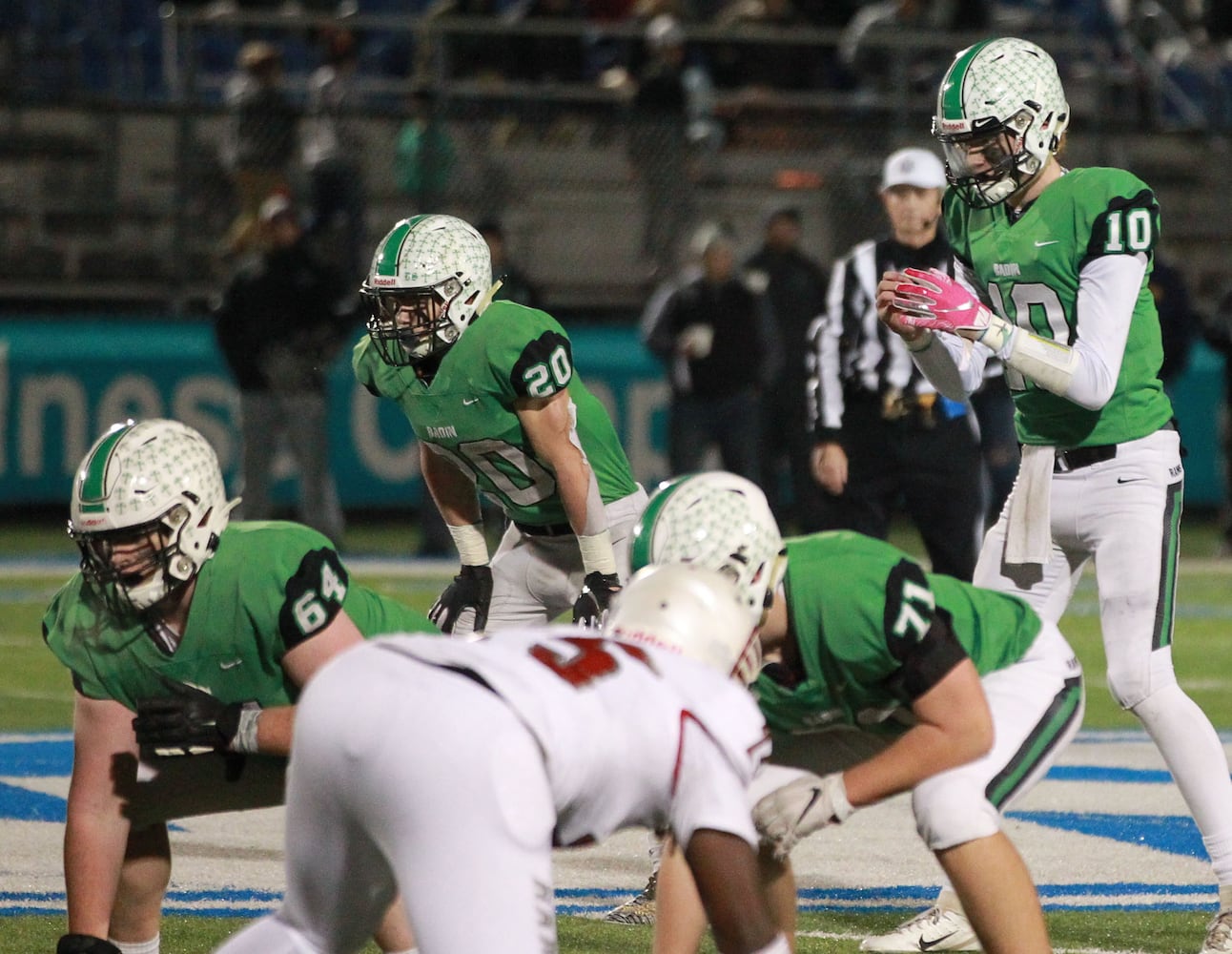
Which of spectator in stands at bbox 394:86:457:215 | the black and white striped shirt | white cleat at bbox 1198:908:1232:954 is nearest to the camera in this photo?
white cleat at bbox 1198:908:1232:954

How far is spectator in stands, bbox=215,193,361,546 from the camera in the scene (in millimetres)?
11359

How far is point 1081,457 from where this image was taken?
Result: 4.75 m

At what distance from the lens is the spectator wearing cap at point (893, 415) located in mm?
7066

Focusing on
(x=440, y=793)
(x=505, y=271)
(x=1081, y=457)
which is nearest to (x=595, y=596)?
(x=1081, y=457)

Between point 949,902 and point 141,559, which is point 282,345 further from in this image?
point 141,559

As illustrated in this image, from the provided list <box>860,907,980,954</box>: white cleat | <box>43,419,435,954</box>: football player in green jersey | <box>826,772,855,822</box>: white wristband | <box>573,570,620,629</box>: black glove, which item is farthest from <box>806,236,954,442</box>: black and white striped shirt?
<box>826,772,855,822</box>: white wristband

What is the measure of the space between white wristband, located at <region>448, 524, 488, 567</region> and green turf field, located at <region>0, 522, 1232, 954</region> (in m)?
1.17

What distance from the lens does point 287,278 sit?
11.4 meters

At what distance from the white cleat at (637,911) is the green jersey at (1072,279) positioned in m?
1.36

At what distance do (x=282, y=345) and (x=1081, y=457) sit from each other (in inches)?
290

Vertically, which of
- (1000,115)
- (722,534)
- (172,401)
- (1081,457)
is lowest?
(172,401)

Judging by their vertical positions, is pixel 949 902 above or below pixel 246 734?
below

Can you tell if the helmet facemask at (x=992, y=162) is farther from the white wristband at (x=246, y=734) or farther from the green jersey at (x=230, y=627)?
the white wristband at (x=246, y=734)

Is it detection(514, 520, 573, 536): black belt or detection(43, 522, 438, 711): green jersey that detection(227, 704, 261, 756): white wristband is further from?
detection(514, 520, 573, 536): black belt
